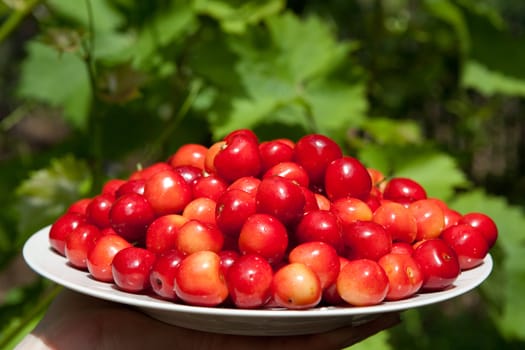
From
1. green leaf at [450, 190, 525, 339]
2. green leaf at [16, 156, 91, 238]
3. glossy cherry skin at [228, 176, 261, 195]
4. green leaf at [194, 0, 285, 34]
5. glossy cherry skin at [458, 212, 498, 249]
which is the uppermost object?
glossy cherry skin at [228, 176, 261, 195]

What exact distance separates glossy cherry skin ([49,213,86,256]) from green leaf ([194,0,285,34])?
90 cm

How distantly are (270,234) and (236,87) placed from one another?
1.03 metres

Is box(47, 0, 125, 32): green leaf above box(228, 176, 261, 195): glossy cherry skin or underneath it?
underneath

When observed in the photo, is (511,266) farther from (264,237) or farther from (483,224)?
(264,237)

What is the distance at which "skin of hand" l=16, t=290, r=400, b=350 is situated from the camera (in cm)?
112

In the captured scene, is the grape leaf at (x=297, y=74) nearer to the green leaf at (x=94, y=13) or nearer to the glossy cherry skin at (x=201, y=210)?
the green leaf at (x=94, y=13)

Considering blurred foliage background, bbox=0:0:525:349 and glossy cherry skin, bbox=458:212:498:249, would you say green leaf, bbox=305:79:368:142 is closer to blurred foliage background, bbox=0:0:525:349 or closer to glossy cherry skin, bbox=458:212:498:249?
blurred foliage background, bbox=0:0:525:349

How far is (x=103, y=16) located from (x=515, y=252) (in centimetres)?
130

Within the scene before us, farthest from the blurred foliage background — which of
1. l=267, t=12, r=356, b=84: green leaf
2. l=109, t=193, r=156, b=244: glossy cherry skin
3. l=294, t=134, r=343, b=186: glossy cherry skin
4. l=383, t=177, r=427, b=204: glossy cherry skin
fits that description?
l=109, t=193, r=156, b=244: glossy cherry skin

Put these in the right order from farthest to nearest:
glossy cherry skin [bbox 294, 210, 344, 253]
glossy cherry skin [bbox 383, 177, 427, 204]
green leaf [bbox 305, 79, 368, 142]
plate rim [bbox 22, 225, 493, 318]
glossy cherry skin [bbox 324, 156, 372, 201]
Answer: green leaf [bbox 305, 79, 368, 142] < glossy cherry skin [bbox 383, 177, 427, 204] < glossy cherry skin [bbox 324, 156, 372, 201] < glossy cherry skin [bbox 294, 210, 344, 253] < plate rim [bbox 22, 225, 493, 318]

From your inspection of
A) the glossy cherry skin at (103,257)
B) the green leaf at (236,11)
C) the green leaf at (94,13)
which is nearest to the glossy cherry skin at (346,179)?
the glossy cherry skin at (103,257)

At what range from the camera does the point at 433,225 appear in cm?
115

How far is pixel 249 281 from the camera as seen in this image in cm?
93

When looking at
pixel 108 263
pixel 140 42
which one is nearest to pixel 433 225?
pixel 108 263
